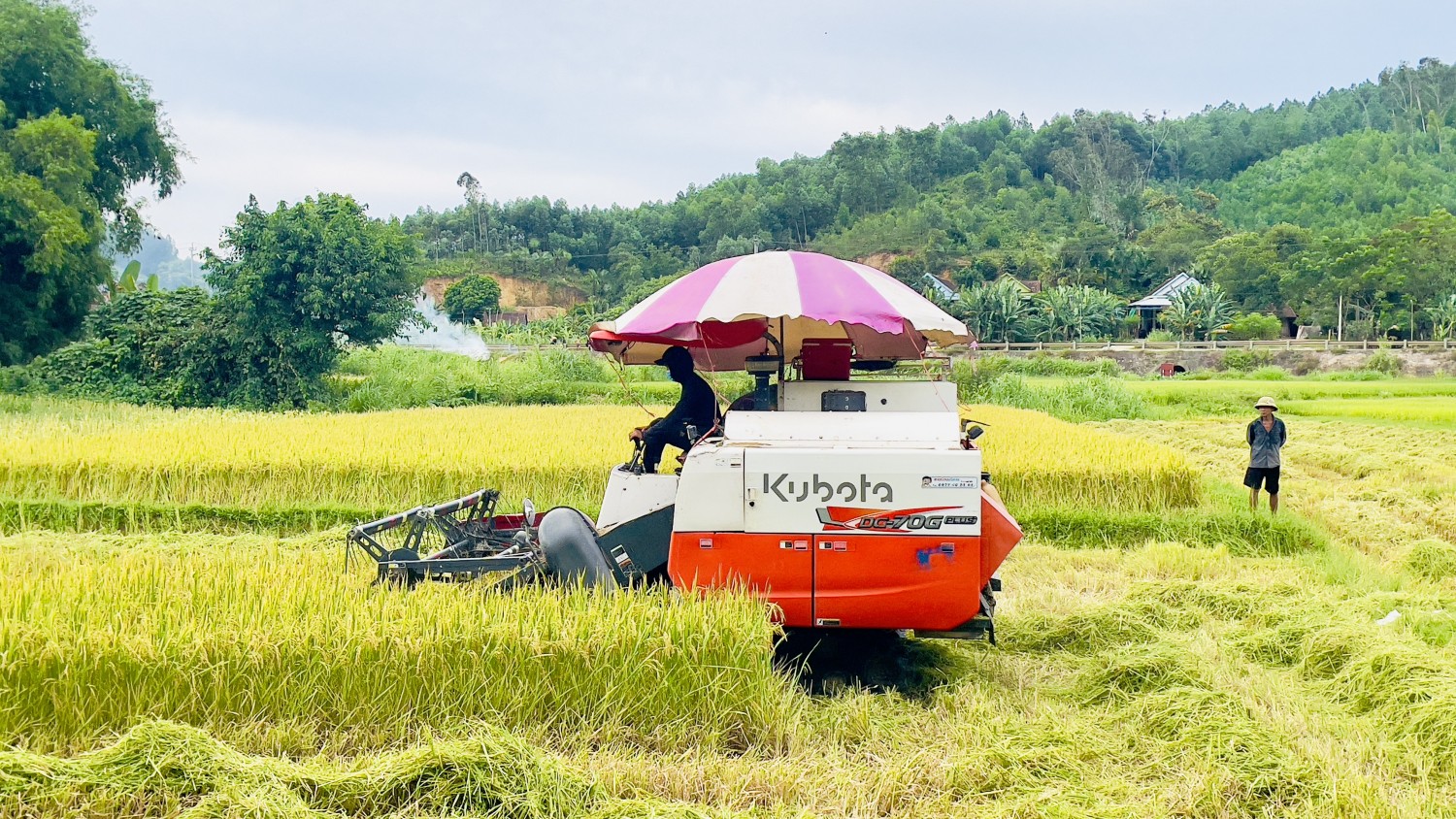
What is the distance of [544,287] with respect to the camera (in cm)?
7650

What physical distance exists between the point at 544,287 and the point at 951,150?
41.5 meters

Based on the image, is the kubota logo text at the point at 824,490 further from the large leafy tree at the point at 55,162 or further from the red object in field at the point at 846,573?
the large leafy tree at the point at 55,162

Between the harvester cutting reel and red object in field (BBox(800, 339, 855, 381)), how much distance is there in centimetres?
138

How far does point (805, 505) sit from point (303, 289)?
22.1 metres

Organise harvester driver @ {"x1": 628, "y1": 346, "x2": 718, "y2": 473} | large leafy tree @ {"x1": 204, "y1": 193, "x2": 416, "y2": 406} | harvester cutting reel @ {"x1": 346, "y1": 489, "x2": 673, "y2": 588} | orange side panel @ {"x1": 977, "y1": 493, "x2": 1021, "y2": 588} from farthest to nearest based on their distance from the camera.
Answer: large leafy tree @ {"x1": 204, "y1": 193, "x2": 416, "y2": 406} → harvester driver @ {"x1": 628, "y1": 346, "x2": 718, "y2": 473} → harvester cutting reel @ {"x1": 346, "y1": 489, "x2": 673, "y2": 588} → orange side panel @ {"x1": 977, "y1": 493, "x2": 1021, "y2": 588}

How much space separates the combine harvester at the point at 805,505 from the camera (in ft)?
17.5

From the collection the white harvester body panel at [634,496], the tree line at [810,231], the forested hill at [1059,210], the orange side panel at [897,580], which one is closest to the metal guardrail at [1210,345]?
the tree line at [810,231]

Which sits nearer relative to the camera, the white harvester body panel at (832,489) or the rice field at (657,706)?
the rice field at (657,706)

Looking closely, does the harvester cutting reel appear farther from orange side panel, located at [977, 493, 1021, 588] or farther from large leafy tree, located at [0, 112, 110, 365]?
large leafy tree, located at [0, 112, 110, 365]

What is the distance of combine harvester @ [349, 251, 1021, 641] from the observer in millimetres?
5320

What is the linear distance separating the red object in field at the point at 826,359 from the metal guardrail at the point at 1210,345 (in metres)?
33.4

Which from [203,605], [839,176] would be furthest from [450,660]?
[839,176]

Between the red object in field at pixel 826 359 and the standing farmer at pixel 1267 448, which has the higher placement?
the red object in field at pixel 826 359

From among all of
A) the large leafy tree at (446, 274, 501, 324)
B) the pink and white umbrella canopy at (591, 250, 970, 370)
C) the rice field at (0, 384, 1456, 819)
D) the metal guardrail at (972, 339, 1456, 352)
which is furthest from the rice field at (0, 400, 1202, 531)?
the large leafy tree at (446, 274, 501, 324)
